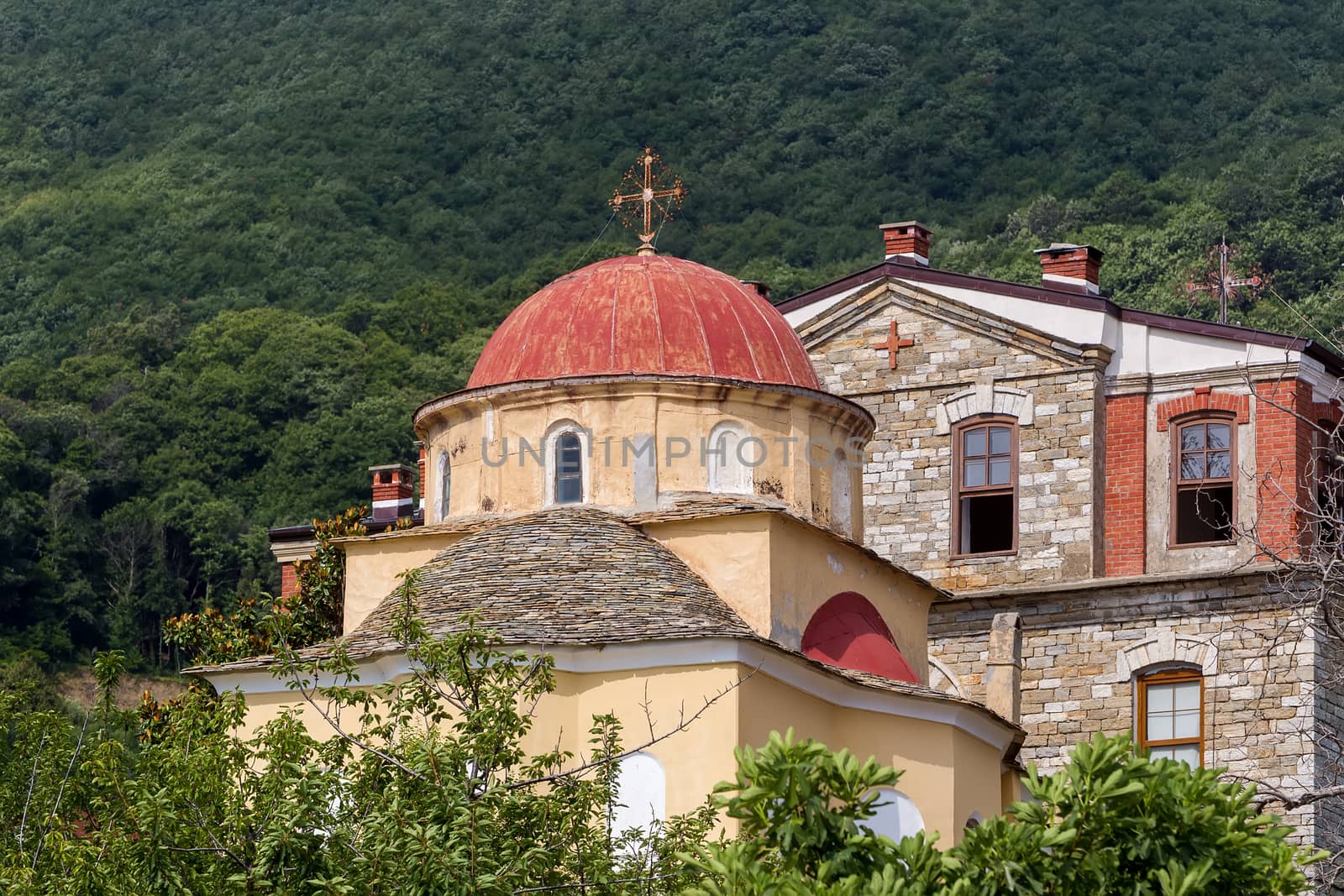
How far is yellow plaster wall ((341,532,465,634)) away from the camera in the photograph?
1092 inches

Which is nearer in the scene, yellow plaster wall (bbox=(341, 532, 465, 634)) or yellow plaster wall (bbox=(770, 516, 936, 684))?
yellow plaster wall (bbox=(770, 516, 936, 684))

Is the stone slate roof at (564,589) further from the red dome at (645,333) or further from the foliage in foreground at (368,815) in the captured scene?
the foliage in foreground at (368,815)

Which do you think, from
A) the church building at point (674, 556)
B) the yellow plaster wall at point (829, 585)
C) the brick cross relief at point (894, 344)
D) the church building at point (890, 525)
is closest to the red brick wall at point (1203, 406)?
the church building at point (890, 525)

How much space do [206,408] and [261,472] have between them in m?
3.55

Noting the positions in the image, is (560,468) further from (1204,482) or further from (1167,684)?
(1204,482)

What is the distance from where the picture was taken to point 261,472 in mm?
71312

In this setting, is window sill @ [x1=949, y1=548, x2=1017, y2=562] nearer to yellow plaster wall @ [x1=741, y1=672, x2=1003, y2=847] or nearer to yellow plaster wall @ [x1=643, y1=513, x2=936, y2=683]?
yellow plaster wall @ [x1=643, y1=513, x2=936, y2=683]

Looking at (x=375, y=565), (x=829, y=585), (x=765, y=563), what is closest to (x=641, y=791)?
(x=765, y=563)

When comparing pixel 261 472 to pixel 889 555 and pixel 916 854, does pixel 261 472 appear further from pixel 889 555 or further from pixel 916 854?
pixel 916 854

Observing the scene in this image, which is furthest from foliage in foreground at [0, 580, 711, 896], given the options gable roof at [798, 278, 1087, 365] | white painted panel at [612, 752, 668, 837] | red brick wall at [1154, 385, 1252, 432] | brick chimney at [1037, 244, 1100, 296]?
brick chimney at [1037, 244, 1100, 296]

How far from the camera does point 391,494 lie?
40.8 metres

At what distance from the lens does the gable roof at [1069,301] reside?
34.8 metres

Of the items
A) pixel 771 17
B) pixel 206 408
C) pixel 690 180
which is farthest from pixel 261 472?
pixel 771 17

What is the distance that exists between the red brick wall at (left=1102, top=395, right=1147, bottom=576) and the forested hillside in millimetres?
21937
